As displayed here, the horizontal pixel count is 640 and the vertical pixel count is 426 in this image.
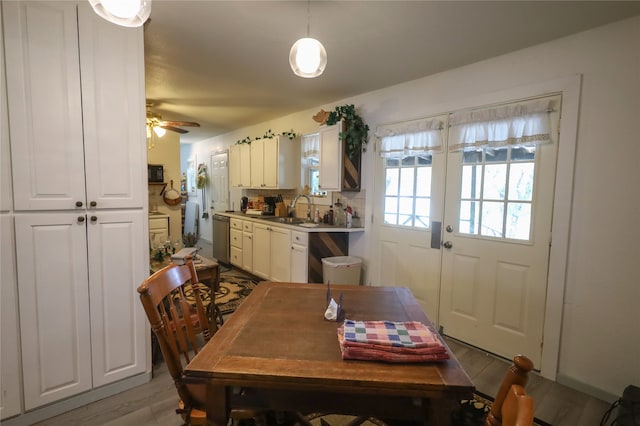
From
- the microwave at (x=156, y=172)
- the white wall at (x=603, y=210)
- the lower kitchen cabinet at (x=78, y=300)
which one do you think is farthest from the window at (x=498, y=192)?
the microwave at (x=156, y=172)

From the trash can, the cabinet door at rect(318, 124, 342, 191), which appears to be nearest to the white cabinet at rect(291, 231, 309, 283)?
the trash can

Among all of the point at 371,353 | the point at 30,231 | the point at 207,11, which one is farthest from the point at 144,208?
the point at 371,353

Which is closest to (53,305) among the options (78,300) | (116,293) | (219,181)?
(78,300)

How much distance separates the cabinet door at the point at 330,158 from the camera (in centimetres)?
349

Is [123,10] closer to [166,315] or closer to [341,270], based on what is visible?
[166,315]

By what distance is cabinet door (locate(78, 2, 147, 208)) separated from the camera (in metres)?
1.76

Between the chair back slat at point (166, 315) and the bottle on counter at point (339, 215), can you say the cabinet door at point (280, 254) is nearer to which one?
the bottle on counter at point (339, 215)

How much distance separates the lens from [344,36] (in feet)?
7.29

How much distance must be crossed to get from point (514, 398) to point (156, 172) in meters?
5.31

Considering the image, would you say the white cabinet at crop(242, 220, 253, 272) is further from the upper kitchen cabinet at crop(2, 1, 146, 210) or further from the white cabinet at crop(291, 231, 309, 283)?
the upper kitchen cabinet at crop(2, 1, 146, 210)

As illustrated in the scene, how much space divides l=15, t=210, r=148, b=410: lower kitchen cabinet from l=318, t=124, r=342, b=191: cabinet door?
211cm

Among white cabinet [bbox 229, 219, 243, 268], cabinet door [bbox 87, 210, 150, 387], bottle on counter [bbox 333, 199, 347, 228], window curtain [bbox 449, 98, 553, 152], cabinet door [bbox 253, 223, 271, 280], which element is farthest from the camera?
white cabinet [bbox 229, 219, 243, 268]

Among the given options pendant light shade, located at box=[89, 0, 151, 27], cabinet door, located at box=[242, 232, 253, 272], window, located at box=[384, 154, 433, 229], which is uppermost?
pendant light shade, located at box=[89, 0, 151, 27]

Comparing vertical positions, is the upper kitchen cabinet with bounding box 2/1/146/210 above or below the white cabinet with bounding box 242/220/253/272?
above
